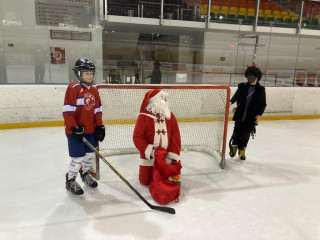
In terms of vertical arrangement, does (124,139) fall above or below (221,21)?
below

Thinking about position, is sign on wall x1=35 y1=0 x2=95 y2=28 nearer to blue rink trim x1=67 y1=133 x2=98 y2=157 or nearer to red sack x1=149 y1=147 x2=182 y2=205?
blue rink trim x1=67 y1=133 x2=98 y2=157

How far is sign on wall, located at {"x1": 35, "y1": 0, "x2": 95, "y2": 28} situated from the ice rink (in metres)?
2.62

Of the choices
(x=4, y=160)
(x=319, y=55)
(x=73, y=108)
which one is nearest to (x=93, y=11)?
(x=4, y=160)

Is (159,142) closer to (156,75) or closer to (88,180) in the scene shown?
(88,180)

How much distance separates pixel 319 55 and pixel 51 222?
7239 millimetres

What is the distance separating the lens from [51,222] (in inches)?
70.8

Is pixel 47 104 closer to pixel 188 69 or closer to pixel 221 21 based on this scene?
pixel 188 69

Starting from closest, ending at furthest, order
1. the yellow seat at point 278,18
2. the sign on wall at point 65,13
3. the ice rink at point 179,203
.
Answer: the ice rink at point 179,203 → the sign on wall at point 65,13 → the yellow seat at point 278,18

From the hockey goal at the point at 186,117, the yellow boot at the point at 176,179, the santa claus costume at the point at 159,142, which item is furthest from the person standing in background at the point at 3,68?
the yellow boot at the point at 176,179

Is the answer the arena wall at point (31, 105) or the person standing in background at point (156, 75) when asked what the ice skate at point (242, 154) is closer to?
the person standing in background at point (156, 75)

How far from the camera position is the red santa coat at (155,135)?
2129 millimetres

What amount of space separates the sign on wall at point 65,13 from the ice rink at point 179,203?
2.62 metres

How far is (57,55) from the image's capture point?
4.76 m

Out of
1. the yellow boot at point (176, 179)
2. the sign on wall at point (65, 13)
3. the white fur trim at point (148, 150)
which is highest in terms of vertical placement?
the sign on wall at point (65, 13)
